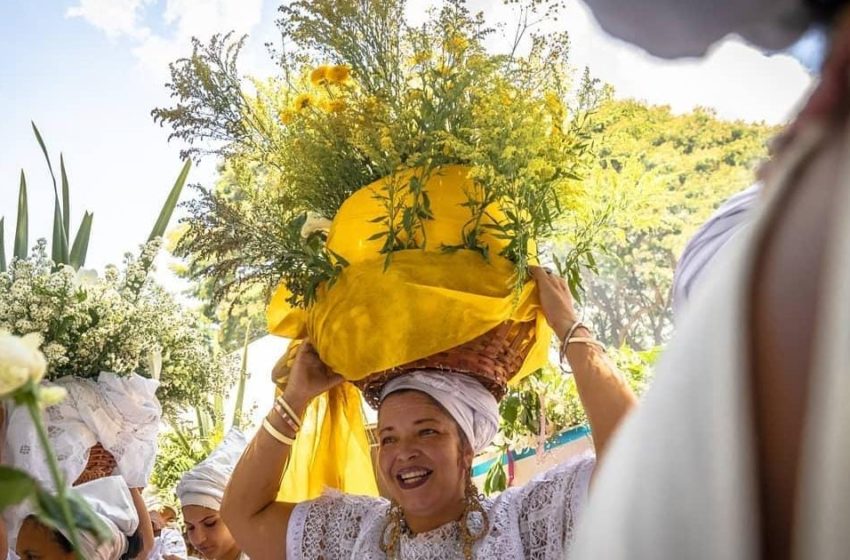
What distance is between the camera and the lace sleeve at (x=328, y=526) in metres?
2.65

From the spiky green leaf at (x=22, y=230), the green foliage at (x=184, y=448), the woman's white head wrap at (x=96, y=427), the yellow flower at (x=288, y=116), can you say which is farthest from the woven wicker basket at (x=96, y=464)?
the green foliage at (x=184, y=448)

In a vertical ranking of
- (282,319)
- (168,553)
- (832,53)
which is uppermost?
(282,319)

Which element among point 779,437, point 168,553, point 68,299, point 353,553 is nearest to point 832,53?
point 779,437

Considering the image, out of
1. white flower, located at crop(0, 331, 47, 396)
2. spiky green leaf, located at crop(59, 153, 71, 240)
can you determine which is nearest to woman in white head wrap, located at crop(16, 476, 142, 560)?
spiky green leaf, located at crop(59, 153, 71, 240)

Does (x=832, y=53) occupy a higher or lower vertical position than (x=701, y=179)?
lower

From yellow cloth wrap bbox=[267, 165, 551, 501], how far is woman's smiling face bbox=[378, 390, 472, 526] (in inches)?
6.1

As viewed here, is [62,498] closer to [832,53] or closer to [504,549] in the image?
[832,53]

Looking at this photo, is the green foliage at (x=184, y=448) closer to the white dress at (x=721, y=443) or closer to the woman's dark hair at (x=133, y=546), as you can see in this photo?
the woman's dark hair at (x=133, y=546)

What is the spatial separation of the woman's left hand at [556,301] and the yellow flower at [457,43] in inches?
22.3

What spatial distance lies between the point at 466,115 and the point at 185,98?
0.78 meters

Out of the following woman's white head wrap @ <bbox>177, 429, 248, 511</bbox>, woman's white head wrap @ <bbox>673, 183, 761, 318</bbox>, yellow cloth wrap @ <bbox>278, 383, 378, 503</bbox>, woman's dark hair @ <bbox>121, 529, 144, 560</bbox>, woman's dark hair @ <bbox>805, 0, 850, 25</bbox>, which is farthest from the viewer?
woman's white head wrap @ <bbox>177, 429, 248, 511</bbox>

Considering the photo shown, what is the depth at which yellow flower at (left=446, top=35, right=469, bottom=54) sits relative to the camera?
7.76ft

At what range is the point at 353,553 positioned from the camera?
2590 mm

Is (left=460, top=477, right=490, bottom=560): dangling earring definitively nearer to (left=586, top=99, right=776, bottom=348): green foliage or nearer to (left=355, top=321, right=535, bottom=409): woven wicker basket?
(left=355, top=321, right=535, bottom=409): woven wicker basket
